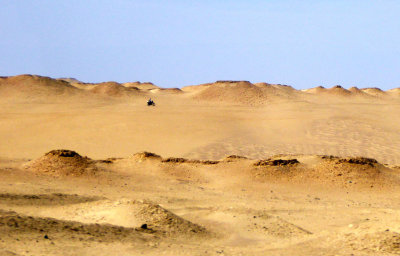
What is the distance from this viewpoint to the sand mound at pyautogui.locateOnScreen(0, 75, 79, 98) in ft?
186

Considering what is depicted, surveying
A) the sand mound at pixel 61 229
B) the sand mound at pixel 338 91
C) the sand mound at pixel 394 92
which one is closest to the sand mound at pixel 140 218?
the sand mound at pixel 61 229

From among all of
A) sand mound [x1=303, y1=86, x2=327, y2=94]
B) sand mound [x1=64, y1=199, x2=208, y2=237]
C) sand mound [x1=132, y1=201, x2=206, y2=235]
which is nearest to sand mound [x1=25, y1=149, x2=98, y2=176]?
sand mound [x1=64, y1=199, x2=208, y2=237]

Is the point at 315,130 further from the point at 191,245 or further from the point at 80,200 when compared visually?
the point at 191,245

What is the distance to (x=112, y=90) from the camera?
6159cm

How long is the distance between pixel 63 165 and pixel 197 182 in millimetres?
4546

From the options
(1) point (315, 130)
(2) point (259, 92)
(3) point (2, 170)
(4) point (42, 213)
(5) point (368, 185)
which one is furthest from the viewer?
(2) point (259, 92)

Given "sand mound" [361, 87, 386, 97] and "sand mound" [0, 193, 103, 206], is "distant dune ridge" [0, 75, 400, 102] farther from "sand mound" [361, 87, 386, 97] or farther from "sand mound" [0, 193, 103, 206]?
"sand mound" [0, 193, 103, 206]

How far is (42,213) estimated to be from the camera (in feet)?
44.3

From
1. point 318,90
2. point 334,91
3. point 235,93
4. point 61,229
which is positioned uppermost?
point 318,90

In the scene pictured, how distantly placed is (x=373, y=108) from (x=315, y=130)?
1860cm

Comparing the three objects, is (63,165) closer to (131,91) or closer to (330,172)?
(330,172)

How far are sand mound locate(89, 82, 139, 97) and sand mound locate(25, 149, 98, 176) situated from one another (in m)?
40.5

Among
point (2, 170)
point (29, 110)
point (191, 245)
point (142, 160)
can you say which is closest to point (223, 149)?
point (142, 160)

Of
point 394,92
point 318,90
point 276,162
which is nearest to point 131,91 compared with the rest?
point 318,90
